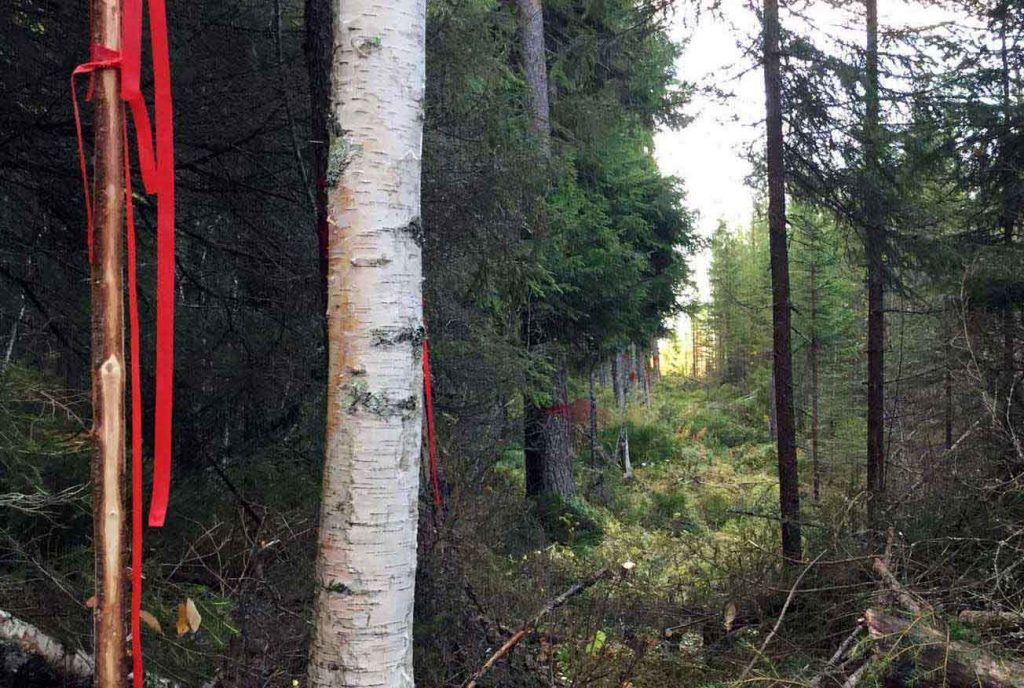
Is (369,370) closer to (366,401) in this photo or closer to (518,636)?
(366,401)

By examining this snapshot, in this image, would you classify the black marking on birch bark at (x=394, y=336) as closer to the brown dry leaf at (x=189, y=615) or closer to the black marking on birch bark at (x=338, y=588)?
the black marking on birch bark at (x=338, y=588)

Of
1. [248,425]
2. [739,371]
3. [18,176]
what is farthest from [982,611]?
[739,371]

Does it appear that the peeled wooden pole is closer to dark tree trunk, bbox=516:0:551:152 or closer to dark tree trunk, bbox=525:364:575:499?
dark tree trunk, bbox=516:0:551:152

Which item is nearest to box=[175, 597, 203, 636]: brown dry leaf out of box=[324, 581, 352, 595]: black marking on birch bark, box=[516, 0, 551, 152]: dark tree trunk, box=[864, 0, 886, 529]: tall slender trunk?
box=[324, 581, 352, 595]: black marking on birch bark

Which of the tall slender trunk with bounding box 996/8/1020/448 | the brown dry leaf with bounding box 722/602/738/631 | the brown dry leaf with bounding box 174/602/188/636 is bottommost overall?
the brown dry leaf with bounding box 722/602/738/631

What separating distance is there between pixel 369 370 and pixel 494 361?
4.10m

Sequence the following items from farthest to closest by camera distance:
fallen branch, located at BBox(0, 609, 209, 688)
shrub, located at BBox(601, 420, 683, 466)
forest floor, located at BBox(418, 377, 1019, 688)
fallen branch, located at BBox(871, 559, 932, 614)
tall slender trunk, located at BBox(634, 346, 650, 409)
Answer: tall slender trunk, located at BBox(634, 346, 650, 409) → shrub, located at BBox(601, 420, 683, 466) → fallen branch, located at BBox(871, 559, 932, 614) → forest floor, located at BBox(418, 377, 1019, 688) → fallen branch, located at BBox(0, 609, 209, 688)

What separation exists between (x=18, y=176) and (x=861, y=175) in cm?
812

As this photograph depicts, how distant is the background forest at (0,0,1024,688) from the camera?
3.73m

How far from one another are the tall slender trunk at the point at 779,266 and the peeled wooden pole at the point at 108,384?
7.42 m

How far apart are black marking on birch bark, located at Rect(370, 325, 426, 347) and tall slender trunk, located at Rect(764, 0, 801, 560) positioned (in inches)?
268

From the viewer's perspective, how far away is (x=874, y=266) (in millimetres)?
9188

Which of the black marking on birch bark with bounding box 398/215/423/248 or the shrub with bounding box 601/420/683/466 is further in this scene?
the shrub with bounding box 601/420/683/466

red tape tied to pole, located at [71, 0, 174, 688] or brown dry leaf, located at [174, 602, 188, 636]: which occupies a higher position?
red tape tied to pole, located at [71, 0, 174, 688]
